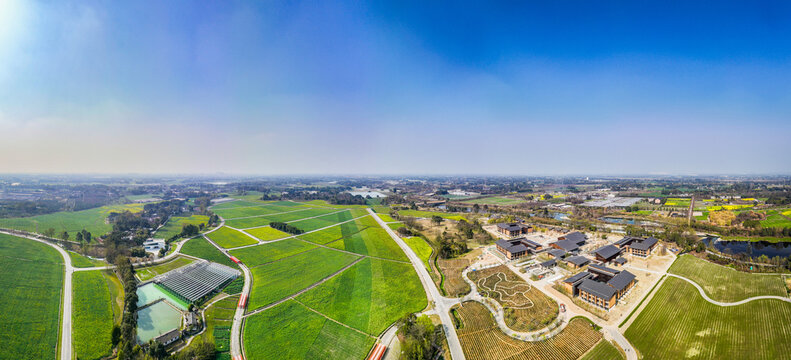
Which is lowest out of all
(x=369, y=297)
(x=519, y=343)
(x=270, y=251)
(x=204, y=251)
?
(x=519, y=343)

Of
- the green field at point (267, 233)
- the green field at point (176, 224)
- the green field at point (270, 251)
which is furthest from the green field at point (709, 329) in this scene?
the green field at point (176, 224)

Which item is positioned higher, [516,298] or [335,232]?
[335,232]

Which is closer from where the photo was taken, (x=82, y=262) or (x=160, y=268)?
(x=160, y=268)

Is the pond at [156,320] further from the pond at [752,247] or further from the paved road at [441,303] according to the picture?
the pond at [752,247]

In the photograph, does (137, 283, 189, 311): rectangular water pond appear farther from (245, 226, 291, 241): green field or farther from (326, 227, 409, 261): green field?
(326, 227, 409, 261): green field

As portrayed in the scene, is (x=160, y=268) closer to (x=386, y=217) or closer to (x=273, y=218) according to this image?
(x=273, y=218)

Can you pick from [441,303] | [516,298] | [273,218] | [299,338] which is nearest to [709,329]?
[516,298]
